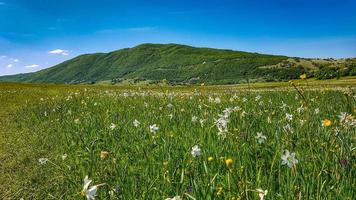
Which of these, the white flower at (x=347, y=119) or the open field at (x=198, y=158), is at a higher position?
the white flower at (x=347, y=119)

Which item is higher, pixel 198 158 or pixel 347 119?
pixel 347 119

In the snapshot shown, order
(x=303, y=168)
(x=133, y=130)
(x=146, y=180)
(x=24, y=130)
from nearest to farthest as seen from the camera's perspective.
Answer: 1. (x=303, y=168)
2. (x=146, y=180)
3. (x=133, y=130)
4. (x=24, y=130)

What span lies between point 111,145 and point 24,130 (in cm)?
591

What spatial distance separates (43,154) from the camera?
9.27 meters

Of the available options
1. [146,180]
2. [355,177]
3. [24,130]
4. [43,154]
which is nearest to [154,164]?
[146,180]

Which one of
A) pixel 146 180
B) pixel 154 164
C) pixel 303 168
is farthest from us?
pixel 154 164

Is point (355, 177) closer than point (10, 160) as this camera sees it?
Yes

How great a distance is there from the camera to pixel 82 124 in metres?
11.2

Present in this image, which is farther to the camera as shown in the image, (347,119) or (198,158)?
(198,158)

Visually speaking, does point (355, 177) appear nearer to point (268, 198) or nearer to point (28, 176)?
point (268, 198)

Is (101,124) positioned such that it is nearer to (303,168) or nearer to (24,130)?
(24,130)

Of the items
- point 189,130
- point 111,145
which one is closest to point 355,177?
point 189,130

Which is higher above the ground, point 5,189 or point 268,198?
point 268,198

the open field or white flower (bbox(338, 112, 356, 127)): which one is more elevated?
white flower (bbox(338, 112, 356, 127))
